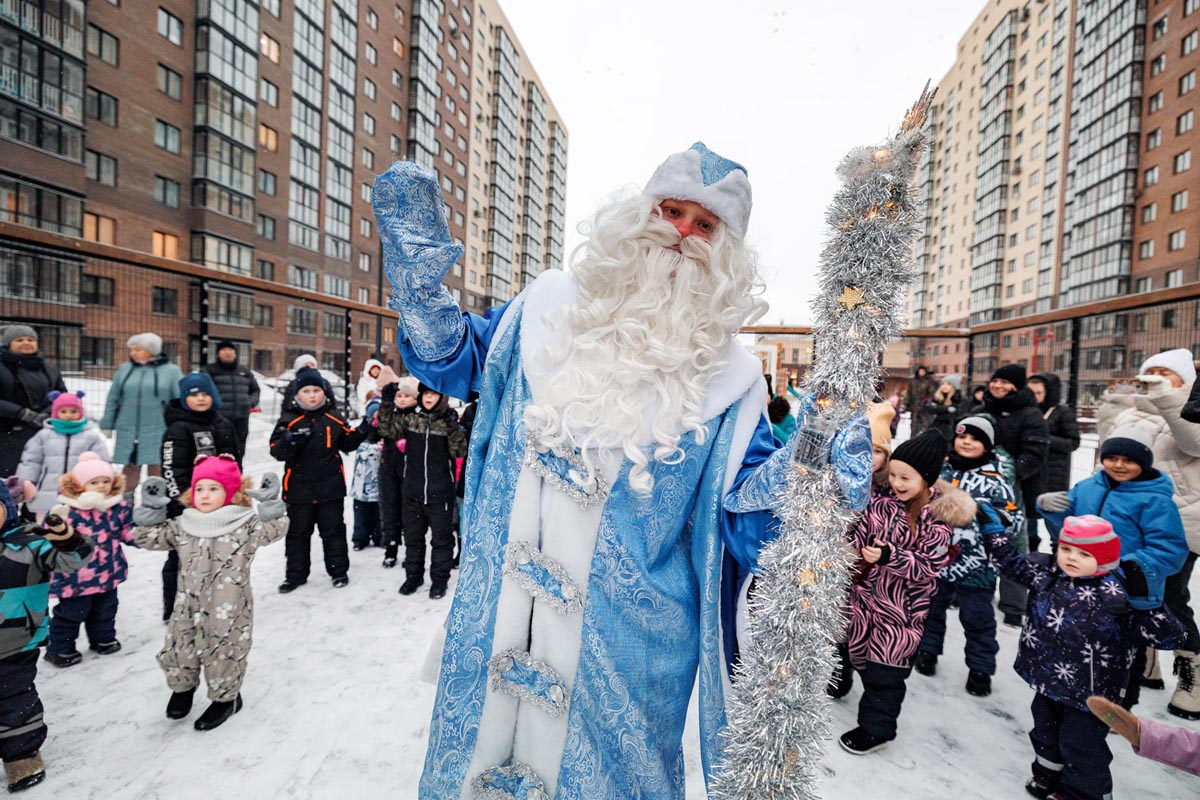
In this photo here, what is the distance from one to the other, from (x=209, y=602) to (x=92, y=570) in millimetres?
1117

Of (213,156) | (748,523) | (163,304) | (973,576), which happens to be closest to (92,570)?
(748,523)

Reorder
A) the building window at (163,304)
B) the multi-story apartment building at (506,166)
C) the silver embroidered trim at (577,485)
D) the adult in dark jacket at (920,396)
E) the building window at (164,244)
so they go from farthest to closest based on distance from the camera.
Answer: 1. the multi-story apartment building at (506,166)
2. the building window at (164,244)
3. the adult in dark jacket at (920,396)
4. the building window at (163,304)
5. the silver embroidered trim at (577,485)

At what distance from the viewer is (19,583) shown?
2541 millimetres

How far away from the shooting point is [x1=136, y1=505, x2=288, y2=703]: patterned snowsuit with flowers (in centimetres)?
295

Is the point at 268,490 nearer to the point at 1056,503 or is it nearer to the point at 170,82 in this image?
the point at 1056,503

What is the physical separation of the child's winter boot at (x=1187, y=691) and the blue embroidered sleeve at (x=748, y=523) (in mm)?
3897

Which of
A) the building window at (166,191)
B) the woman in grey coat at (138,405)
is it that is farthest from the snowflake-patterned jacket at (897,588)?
the building window at (166,191)

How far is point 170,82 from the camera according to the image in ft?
78.6

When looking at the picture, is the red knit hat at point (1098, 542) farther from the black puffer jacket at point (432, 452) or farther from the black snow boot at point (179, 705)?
the black snow boot at point (179, 705)

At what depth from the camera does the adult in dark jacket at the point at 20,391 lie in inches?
188

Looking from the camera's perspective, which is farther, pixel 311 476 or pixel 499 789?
pixel 311 476

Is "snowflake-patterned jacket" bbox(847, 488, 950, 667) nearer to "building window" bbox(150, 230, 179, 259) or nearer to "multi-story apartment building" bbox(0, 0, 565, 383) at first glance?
"multi-story apartment building" bbox(0, 0, 565, 383)

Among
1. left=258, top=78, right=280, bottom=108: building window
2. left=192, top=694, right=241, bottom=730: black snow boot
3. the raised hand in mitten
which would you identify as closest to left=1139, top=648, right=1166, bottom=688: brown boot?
the raised hand in mitten

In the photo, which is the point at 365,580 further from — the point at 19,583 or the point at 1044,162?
the point at 1044,162
